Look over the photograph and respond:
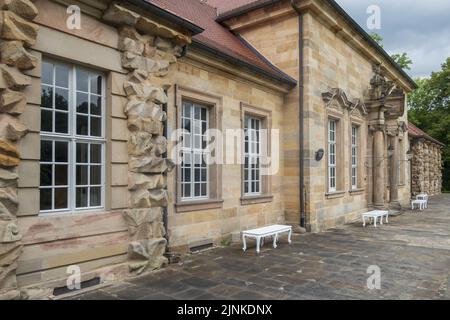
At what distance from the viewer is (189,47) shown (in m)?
7.33

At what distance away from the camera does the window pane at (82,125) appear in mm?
5320

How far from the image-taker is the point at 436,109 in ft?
119

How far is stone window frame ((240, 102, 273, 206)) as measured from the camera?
907 cm

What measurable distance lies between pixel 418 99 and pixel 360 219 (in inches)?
1182

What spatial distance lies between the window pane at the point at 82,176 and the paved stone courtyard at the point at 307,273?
5.18ft

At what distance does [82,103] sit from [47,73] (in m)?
0.64

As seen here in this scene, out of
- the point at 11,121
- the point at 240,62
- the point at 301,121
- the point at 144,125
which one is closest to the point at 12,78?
the point at 11,121

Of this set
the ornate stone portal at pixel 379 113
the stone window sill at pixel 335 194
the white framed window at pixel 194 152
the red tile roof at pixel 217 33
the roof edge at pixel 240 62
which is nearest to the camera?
the roof edge at pixel 240 62

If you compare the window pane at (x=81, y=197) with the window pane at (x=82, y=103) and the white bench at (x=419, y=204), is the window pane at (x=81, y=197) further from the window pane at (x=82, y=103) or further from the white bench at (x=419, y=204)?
the white bench at (x=419, y=204)

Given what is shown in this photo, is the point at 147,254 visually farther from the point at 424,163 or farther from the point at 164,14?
the point at 424,163

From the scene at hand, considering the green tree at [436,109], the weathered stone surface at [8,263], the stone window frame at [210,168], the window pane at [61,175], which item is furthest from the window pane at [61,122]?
the green tree at [436,109]

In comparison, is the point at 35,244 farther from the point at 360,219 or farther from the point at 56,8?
the point at 360,219

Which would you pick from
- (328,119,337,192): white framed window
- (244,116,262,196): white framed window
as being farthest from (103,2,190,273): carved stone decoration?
(328,119,337,192): white framed window

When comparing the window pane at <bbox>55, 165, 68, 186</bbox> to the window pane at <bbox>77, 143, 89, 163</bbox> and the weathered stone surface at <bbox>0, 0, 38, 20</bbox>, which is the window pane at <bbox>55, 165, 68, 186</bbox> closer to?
the window pane at <bbox>77, 143, 89, 163</bbox>
